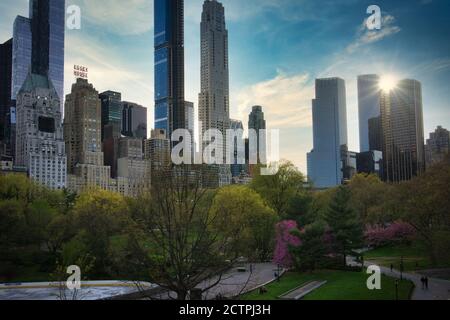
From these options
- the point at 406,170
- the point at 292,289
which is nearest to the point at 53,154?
the point at 406,170

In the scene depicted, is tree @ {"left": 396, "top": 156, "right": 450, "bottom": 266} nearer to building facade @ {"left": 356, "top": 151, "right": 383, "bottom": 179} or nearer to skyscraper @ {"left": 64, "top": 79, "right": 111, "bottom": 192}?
building facade @ {"left": 356, "top": 151, "right": 383, "bottom": 179}

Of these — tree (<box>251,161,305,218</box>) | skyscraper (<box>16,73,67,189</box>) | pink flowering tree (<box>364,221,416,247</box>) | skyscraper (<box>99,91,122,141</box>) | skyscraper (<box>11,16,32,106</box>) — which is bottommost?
pink flowering tree (<box>364,221,416,247</box>)

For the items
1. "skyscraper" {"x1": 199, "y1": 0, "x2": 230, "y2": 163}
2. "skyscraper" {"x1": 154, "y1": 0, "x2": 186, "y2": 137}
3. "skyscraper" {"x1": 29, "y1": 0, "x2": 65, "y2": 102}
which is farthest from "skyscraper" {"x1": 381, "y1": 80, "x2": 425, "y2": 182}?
"skyscraper" {"x1": 29, "y1": 0, "x2": 65, "y2": 102}

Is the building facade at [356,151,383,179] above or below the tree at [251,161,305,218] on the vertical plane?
above

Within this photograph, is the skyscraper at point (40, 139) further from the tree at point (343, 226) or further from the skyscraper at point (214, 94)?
the tree at point (343, 226)

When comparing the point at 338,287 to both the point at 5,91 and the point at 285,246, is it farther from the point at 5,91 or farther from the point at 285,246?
the point at 5,91
